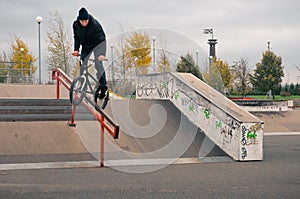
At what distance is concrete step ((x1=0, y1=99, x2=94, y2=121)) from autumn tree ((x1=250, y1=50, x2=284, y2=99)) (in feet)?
105

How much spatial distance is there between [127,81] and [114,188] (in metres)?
7.22

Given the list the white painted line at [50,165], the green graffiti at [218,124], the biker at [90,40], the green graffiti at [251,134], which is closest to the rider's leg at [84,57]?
the biker at [90,40]

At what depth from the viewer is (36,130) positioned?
1044cm

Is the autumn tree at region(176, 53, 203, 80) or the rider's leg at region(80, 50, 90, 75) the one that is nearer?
the rider's leg at region(80, 50, 90, 75)

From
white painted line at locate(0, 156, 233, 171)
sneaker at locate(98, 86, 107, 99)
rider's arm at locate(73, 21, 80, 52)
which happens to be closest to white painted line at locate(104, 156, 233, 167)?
white painted line at locate(0, 156, 233, 171)

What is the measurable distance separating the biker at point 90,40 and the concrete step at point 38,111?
2.55 meters

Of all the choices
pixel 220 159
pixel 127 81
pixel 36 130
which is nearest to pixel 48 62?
pixel 127 81

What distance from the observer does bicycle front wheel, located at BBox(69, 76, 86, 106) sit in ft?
30.8

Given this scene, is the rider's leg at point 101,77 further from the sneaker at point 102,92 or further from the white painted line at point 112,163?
the white painted line at point 112,163

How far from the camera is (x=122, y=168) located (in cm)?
841

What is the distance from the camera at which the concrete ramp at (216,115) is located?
9617 millimetres

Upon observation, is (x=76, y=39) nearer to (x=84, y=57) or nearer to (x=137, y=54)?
(x=84, y=57)

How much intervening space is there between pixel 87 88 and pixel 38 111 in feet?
8.09

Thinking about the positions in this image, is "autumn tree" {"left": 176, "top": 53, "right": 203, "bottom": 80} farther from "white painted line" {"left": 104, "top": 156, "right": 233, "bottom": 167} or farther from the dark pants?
the dark pants
